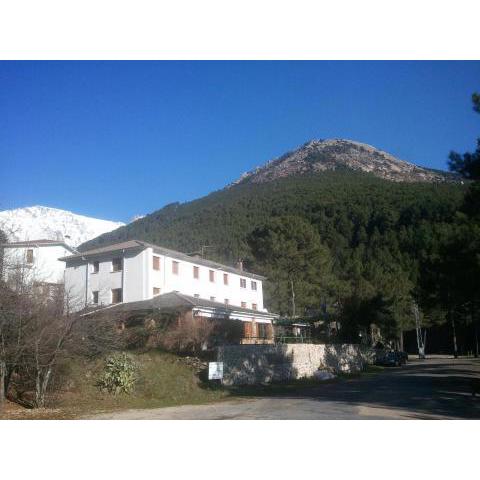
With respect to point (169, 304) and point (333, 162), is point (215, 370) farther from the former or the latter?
point (333, 162)

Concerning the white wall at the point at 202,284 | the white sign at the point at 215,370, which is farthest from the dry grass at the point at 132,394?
the white wall at the point at 202,284

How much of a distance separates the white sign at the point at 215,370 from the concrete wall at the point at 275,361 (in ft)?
1.47

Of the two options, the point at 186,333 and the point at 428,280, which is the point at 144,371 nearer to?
the point at 186,333

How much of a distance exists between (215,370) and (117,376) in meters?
4.31

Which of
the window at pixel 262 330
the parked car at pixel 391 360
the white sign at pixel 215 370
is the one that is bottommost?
the parked car at pixel 391 360

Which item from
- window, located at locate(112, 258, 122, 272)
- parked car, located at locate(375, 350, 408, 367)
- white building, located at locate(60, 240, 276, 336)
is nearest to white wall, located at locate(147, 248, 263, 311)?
white building, located at locate(60, 240, 276, 336)

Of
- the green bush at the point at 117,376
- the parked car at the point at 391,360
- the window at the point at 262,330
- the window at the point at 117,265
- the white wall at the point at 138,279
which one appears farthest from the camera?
the parked car at the point at 391,360

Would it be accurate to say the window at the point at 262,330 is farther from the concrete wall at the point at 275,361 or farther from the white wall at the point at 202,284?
the concrete wall at the point at 275,361

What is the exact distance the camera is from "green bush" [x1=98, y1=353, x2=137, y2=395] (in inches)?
652

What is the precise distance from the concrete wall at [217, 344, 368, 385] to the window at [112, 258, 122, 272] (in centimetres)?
1423

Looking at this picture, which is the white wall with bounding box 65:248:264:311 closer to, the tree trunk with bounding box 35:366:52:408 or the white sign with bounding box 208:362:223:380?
the white sign with bounding box 208:362:223:380

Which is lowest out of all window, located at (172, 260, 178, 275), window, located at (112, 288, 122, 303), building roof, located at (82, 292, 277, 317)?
building roof, located at (82, 292, 277, 317)

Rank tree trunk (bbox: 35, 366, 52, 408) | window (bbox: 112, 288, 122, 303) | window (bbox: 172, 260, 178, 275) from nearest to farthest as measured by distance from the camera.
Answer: tree trunk (bbox: 35, 366, 52, 408), window (bbox: 112, 288, 122, 303), window (bbox: 172, 260, 178, 275)

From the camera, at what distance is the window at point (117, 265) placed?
110ft
